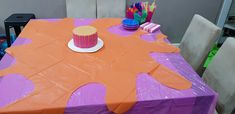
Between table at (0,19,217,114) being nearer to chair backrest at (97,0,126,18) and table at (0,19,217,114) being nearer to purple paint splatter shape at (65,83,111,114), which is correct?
purple paint splatter shape at (65,83,111,114)

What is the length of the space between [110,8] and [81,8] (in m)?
0.29

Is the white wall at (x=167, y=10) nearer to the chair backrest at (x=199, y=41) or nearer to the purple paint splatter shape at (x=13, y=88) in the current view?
the chair backrest at (x=199, y=41)

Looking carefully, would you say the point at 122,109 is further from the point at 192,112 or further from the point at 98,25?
the point at 98,25

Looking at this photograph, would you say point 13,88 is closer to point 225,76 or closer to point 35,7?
point 225,76

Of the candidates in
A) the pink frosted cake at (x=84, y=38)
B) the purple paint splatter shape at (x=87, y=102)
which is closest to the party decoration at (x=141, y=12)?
the pink frosted cake at (x=84, y=38)

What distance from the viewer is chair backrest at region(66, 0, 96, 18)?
192 centimetres

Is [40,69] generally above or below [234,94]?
above

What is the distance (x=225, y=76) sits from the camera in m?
1.08

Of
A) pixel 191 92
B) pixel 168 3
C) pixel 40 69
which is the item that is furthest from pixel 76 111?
pixel 168 3

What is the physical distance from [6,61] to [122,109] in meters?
0.65

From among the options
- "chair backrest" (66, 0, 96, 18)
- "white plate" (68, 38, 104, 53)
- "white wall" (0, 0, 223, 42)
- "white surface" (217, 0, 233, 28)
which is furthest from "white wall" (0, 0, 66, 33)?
"white surface" (217, 0, 233, 28)

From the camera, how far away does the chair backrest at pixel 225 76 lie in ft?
3.38

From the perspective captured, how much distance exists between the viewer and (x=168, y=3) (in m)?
2.34

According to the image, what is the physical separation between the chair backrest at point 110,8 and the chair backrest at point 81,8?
61 millimetres
